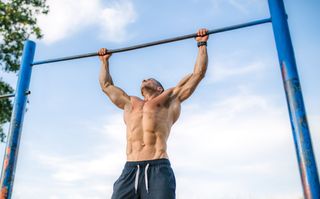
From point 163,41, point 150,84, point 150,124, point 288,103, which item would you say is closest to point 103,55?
point 150,84

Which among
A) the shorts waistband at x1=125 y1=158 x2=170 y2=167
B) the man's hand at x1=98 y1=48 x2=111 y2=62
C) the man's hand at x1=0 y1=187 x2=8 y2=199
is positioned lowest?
the man's hand at x1=0 y1=187 x2=8 y2=199

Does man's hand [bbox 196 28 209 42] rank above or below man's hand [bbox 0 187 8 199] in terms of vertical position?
above

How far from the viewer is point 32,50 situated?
175 inches

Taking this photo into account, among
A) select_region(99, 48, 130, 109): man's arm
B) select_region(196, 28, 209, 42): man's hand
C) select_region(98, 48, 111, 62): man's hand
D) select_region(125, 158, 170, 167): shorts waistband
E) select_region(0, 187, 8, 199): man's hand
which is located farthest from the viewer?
select_region(98, 48, 111, 62): man's hand

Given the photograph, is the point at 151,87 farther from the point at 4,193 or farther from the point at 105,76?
the point at 4,193

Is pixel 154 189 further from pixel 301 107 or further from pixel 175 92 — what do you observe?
pixel 301 107

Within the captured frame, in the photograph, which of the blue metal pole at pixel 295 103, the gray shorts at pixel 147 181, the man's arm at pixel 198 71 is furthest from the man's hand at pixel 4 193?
the blue metal pole at pixel 295 103

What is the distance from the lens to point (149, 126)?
3.59 meters

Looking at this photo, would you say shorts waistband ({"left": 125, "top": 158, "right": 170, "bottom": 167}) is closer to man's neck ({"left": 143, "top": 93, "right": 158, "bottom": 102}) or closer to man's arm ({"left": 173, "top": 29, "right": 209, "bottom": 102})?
man's arm ({"left": 173, "top": 29, "right": 209, "bottom": 102})

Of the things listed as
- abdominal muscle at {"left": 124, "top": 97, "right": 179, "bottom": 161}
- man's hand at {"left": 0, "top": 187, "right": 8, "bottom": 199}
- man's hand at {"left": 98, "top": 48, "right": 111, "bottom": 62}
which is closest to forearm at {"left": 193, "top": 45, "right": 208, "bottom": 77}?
abdominal muscle at {"left": 124, "top": 97, "right": 179, "bottom": 161}

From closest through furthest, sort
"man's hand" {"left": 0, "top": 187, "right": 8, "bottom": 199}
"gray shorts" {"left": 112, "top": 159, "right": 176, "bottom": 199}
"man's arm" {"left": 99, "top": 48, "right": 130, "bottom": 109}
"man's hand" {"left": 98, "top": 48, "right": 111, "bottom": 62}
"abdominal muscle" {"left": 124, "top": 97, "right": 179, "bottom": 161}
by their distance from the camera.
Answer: "gray shorts" {"left": 112, "top": 159, "right": 176, "bottom": 199} → "abdominal muscle" {"left": 124, "top": 97, "right": 179, "bottom": 161} → "man's hand" {"left": 0, "top": 187, "right": 8, "bottom": 199} → "man's arm" {"left": 99, "top": 48, "right": 130, "bottom": 109} → "man's hand" {"left": 98, "top": 48, "right": 111, "bottom": 62}

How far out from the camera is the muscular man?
3.28 m

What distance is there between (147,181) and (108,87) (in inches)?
55.3

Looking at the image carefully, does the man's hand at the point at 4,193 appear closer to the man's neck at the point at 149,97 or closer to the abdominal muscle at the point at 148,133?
the abdominal muscle at the point at 148,133
